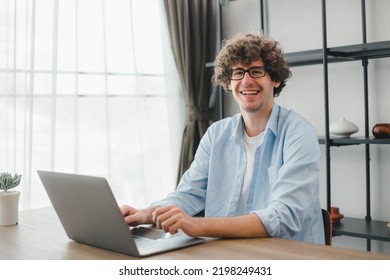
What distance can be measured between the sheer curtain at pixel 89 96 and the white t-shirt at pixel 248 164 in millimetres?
1490

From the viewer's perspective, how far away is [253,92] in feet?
6.88

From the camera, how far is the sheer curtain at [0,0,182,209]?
118 inches

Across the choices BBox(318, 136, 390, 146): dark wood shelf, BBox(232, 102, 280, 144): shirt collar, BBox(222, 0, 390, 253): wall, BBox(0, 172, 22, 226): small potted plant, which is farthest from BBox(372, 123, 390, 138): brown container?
BBox(0, 172, 22, 226): small potted plant

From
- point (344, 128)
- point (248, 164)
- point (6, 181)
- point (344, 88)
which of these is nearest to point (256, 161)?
point (248, 164)

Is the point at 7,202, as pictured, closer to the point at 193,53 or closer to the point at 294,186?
the point at 294,186

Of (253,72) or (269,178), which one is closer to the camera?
(269,178)

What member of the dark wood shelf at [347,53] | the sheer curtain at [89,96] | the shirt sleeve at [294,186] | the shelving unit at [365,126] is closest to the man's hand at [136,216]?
the shirt sleeve at [294,186]

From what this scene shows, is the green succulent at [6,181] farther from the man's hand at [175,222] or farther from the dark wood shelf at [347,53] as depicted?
the dark wood shelf at [347,53]

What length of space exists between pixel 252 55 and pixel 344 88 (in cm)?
157

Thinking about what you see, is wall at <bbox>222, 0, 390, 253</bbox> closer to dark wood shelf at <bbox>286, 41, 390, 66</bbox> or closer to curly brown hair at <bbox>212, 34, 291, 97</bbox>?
dark wood shelf at <bbox>286, 41, 390, 66</bbox>

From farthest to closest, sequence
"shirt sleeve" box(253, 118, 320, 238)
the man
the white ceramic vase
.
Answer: the white ceramic vase → the man → "shirt sleeve" box(253, 118, 320, 238)

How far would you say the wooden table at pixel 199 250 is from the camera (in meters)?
1.42

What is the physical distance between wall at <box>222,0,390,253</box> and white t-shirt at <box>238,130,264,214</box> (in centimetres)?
148
